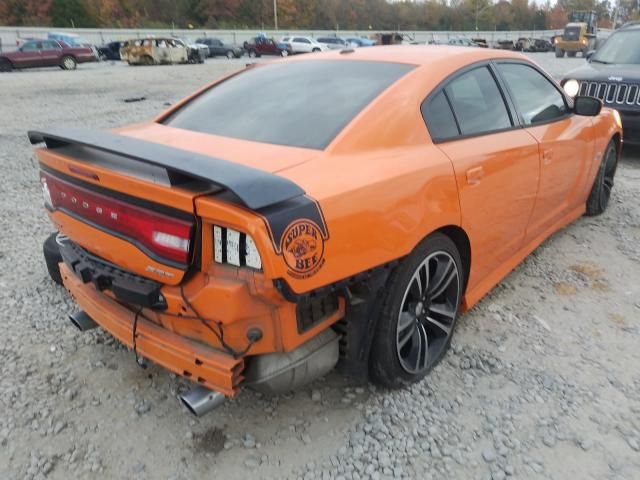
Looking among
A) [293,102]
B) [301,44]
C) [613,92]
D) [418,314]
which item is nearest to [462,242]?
[418,314]

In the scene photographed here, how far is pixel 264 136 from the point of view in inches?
93.2

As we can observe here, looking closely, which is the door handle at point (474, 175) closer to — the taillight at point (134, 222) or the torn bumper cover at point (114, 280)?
the taillight at point (134, 222)

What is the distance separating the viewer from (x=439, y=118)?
2.53m

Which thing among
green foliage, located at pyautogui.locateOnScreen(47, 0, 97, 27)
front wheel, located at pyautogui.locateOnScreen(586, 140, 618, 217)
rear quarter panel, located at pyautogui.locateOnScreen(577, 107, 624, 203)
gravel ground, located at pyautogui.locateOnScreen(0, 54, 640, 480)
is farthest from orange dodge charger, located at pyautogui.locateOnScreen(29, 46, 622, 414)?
green foliage, located at pyautogui.locateOnScreen(47, 0, 97, 27)

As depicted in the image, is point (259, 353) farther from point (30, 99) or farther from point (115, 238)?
point (30, 99)

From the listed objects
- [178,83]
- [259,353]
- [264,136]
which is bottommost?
[178,83]

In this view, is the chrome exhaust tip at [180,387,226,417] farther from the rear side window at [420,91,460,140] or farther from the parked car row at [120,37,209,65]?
the parked car row at [120,37,209,65]

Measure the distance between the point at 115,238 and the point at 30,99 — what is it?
13.1m

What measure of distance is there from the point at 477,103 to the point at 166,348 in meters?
2.05

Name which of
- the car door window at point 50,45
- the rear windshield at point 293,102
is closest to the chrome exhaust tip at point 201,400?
the rear windshield at point 293,102

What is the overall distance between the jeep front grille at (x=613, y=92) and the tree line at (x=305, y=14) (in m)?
57.6

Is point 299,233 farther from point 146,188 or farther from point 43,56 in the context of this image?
point 43,56

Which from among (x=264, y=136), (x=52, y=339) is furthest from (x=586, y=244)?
(x=52, y=339)

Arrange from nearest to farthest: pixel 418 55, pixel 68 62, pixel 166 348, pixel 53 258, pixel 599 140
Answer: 1. pixel 166 348
2. pixel 418 55
3. pixel 53 258
4. pixel 599 140
5. pixel 68 62
